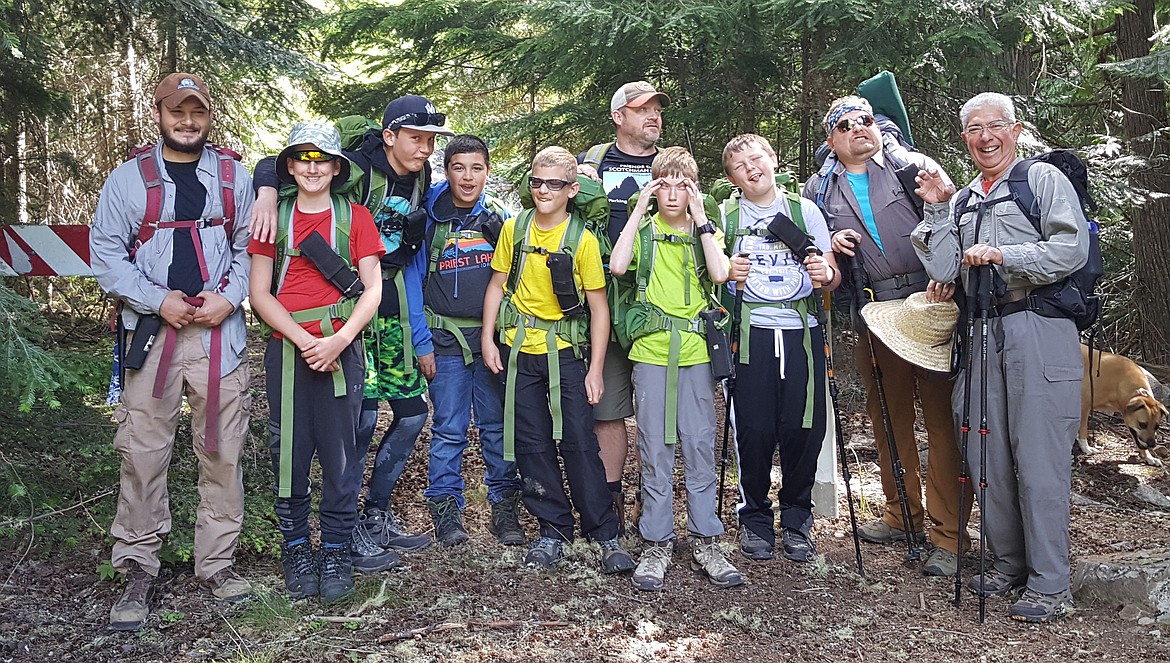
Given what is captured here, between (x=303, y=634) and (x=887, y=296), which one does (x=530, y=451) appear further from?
(x=887, y=296)

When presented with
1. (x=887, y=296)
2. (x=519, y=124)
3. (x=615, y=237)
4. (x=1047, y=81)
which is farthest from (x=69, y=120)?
(x=1047, y=81)

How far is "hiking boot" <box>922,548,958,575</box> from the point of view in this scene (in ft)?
17.0

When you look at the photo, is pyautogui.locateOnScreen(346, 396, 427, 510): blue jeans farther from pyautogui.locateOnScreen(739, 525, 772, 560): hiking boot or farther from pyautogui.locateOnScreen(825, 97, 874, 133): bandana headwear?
pyautogui.locateOnScreen(825, 97, 874, 133): bandana headwear

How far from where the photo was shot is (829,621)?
4.58 m

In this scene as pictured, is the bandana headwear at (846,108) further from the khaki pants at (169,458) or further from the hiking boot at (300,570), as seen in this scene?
the hiking boot at (300,570)

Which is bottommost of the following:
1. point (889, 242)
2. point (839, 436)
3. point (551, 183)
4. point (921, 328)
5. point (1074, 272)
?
point (839, 436)

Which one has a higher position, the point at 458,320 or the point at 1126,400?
the point at 458,320

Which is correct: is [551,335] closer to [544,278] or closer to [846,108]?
[544,278]

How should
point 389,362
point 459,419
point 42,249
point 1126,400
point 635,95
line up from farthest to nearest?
point 1126,400
point 42,249
point 459,419
point 635,95
point 389,362

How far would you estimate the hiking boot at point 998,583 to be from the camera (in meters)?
4.84

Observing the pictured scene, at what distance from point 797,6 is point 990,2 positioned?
136cm

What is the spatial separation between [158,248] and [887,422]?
414 centimetres

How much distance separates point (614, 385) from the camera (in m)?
5.39

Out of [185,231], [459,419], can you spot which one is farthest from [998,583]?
[185,231]
